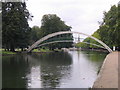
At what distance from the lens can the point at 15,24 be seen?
54938 millimetres

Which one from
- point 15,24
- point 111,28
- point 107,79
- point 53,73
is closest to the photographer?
point 107,79

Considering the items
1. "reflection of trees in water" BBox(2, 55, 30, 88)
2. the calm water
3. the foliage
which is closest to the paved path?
the calm water

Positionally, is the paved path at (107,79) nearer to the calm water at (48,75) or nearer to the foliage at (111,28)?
the calm water at (48,75)

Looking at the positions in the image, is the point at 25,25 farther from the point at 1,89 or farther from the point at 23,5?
the point at 1,89

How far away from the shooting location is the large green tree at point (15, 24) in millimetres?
53031

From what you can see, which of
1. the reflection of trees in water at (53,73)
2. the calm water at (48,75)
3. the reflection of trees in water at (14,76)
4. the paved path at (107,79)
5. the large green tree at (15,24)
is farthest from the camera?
the large green tree at (15,24)

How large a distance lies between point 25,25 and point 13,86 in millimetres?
46661

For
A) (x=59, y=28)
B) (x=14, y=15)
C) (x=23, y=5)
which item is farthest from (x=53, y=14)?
(x=14, y=15)

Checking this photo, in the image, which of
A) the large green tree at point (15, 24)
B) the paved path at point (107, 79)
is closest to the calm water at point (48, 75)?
the paved path at point (107, 79)

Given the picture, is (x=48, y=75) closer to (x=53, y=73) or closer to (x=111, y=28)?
(x=53, y=73)

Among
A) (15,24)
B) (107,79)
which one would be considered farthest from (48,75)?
(15,24)

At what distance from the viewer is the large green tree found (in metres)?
53.0

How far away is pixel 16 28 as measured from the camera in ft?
177

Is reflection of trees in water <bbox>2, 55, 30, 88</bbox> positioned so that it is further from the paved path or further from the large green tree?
the large green tree
